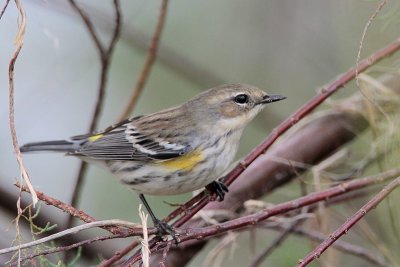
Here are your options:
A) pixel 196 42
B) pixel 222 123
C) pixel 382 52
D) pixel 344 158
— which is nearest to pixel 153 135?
pixel 222 123

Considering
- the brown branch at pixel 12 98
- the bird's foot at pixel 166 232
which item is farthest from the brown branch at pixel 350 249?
the brown branch at pixel 12 98

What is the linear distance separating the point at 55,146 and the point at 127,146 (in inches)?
14.7

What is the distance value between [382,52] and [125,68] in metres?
2.86

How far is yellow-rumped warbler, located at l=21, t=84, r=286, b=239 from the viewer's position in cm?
300

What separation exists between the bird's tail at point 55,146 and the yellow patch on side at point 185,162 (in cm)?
56

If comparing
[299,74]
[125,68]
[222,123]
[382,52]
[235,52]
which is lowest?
[382,52]

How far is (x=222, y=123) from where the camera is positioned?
3.27 metres

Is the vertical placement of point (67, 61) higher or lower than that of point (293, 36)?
higher

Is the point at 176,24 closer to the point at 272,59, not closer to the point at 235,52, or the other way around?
the point at 235,52

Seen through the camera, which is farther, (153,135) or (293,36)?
(293,36)

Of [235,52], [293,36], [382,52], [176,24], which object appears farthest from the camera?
[176,24]

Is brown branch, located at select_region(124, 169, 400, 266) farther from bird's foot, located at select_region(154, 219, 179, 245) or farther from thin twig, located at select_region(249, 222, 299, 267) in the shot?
thin twig, located at select_region(249, 222, 299, 267)

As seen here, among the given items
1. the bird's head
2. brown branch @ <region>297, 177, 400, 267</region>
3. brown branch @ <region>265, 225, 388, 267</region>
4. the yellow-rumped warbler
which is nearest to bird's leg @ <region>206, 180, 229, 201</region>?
the yellow-rumped warbler

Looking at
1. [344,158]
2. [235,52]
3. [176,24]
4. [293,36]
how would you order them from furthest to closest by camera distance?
1. [176,24]
2. [235,52]
3. [293,36]
4. [344,158]
